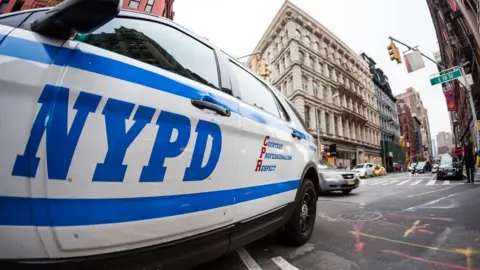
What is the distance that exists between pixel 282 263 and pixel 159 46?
86.6 inches

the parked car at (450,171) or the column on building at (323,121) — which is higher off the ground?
the column on building at (323,121)

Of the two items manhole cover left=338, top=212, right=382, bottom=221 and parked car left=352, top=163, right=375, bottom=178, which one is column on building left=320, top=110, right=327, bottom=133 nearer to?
parked car left=352, top=163, right=375, bottom=178

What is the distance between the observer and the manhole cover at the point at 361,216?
4404 mm

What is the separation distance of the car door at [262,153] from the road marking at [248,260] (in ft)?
1.94

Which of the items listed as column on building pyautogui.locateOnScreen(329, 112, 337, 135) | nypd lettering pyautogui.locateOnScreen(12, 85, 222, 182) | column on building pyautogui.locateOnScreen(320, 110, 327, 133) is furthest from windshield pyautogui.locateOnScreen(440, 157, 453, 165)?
nypd lettering pyautogui.locateOnScreen(12, 85, 222, 182)

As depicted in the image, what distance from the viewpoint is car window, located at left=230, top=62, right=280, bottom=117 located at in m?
2.22

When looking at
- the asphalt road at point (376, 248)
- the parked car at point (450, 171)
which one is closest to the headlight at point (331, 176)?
the asphalt road at point (376, 248)

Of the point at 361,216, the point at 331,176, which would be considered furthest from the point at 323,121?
the point at 361,216

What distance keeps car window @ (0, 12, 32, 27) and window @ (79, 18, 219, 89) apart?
27cm

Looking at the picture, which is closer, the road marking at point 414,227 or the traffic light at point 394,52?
the road marking at point 414,227

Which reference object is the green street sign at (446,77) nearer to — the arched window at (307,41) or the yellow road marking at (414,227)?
the yellow road marking at (414,227)

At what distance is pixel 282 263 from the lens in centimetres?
234

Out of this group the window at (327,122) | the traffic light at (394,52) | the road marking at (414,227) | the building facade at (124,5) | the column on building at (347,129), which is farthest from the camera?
the column on building at (347,129)

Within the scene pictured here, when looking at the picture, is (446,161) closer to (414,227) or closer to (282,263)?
(414,227)
